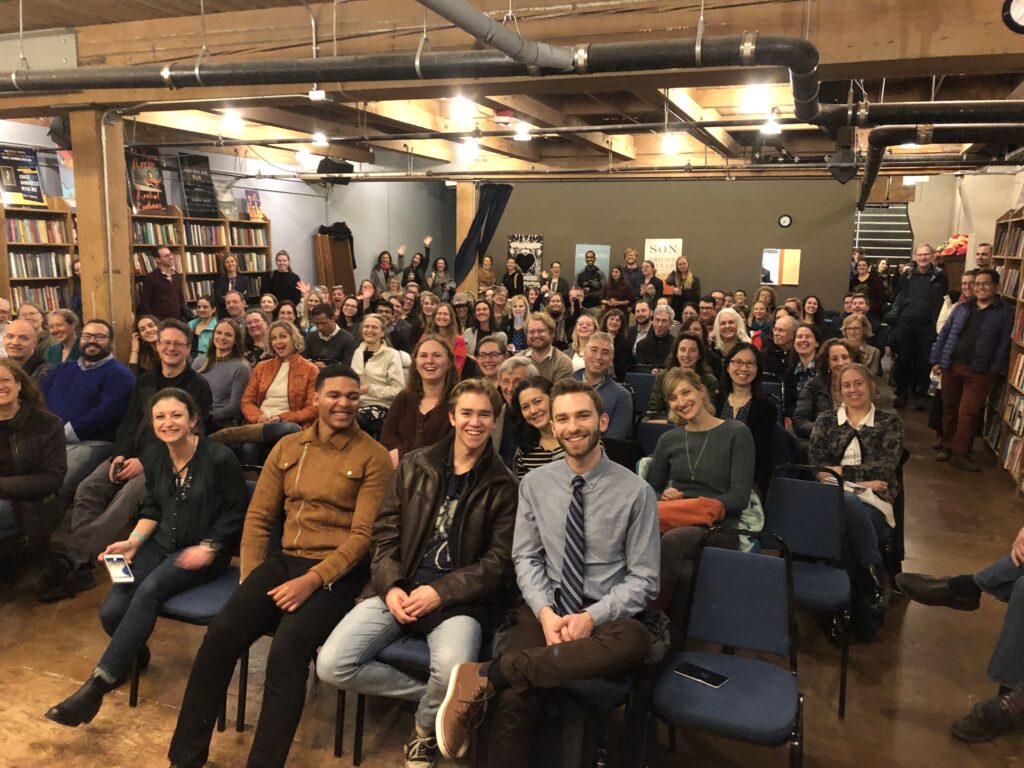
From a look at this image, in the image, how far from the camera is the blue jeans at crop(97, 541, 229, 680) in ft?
8.71

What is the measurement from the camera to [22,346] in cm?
462

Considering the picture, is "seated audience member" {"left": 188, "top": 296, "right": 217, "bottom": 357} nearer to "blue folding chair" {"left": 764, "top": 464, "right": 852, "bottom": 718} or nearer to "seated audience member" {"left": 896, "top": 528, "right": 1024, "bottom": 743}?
"blue folding chair" {"left": 764, "top": 464, "right": 852, "bottom": 718}

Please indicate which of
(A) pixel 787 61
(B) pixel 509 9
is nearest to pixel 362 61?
(B) pixel 509 9

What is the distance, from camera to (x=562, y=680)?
2.11 meters

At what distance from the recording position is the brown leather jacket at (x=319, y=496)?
276 centimetres

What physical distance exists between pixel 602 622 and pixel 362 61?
2944 mm

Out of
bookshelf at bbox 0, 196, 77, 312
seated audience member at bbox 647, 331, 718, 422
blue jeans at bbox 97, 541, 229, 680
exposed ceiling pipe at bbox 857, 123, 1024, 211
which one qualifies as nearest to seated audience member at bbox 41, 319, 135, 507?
blue jeans at bbox 97, 541, 229, 680

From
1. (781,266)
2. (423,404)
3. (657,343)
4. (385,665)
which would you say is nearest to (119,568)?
(385,665)

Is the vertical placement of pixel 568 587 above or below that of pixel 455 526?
below

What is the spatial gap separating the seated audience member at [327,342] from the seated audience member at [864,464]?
3.46 meters

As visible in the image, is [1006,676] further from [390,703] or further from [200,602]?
[200,602]

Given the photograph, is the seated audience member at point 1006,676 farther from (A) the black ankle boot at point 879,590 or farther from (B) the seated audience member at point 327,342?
(B) the seated audience member at point 327,342

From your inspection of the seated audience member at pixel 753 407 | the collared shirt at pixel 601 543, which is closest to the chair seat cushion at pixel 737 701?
the collared shirt at pixel 601 543

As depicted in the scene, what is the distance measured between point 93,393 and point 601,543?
3304 mm
